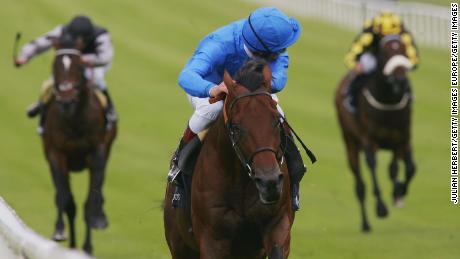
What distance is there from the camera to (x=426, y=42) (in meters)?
26.8

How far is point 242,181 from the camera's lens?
271 inches

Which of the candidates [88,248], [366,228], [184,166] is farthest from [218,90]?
[366,228]

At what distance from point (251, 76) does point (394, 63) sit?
26.9 ft

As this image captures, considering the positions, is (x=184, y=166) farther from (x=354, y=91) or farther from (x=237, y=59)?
(x=354, y=91)

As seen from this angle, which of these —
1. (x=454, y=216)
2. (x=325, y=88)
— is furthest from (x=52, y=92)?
(x=325, y=88)

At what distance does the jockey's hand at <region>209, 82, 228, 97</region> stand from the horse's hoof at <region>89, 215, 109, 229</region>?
5966 mm

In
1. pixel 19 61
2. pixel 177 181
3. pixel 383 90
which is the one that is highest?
pixel 177 181

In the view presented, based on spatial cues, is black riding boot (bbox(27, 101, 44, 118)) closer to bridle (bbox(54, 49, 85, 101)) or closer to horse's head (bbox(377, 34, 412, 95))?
bridle (bbox(54, 49, 85, 101))

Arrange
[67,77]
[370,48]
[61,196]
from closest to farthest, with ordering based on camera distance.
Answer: [67,77] < [61,196] < [370,48]

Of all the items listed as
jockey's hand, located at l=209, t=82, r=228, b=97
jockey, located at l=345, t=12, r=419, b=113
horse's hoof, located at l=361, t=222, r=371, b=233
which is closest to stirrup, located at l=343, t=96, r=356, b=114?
jockey, located at l=345, t=12, r=419, b=113

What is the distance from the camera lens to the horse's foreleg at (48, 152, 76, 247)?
12.3 m

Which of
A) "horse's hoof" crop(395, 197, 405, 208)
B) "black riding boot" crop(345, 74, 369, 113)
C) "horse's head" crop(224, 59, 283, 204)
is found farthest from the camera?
"black riding boot" crop(345, 74, 369, 113)

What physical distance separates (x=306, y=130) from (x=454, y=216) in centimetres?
620

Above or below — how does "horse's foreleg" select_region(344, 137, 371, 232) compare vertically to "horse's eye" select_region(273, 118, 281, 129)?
below
